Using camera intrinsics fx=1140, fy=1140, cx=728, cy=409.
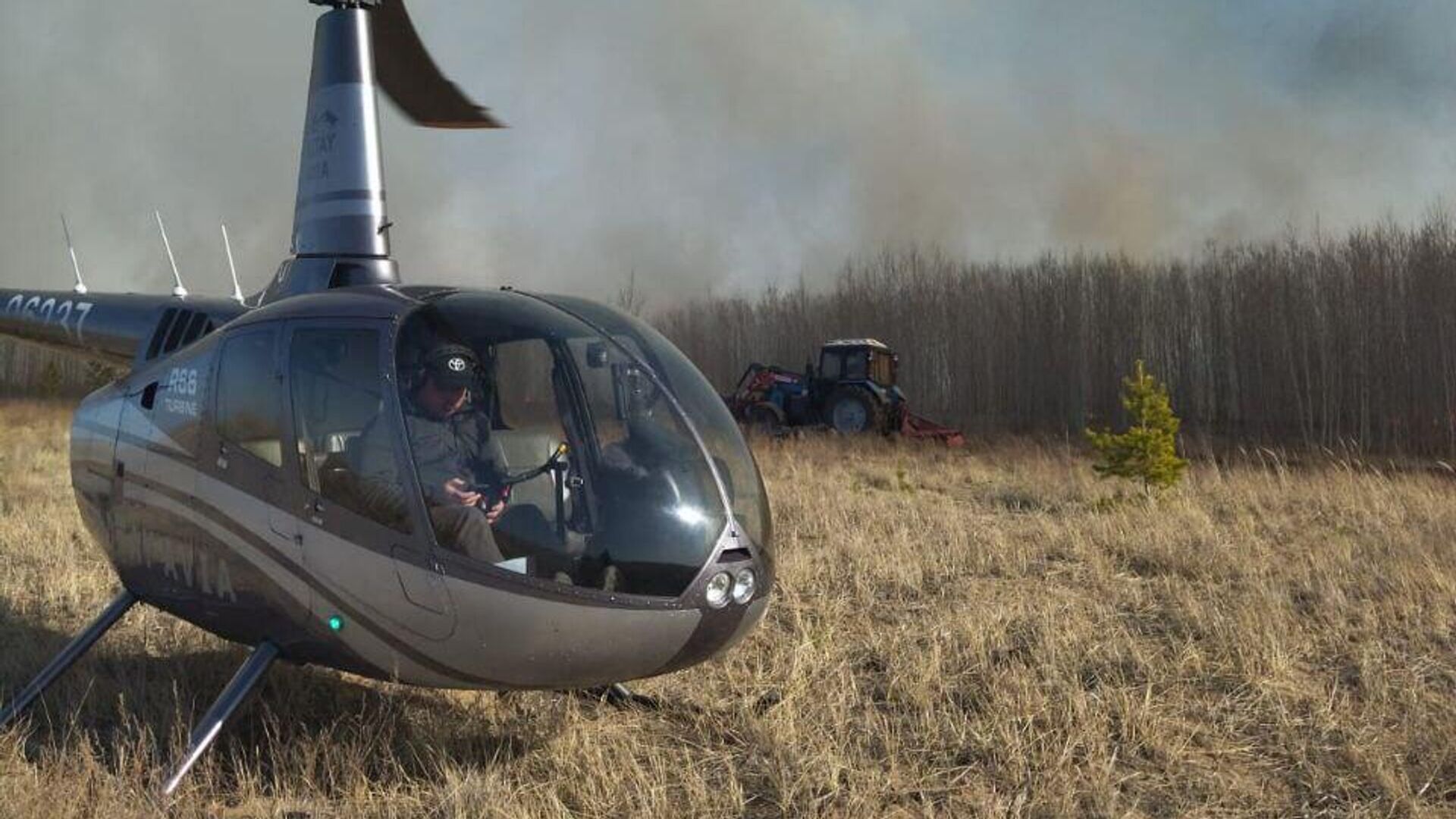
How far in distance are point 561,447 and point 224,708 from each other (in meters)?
1.44

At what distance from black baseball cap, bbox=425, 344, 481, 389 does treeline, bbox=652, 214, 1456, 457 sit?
19392 millimetres

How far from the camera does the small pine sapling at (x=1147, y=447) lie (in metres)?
10.8

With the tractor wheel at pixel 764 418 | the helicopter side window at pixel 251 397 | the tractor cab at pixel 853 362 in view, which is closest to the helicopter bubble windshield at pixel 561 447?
the helicopter side window at pixel 251 397

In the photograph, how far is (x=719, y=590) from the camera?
11.7ft

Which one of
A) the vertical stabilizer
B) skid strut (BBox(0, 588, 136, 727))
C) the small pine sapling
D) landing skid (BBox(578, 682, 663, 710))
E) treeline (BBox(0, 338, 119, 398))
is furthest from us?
treeline (BBox(0, 338, 119, 398))

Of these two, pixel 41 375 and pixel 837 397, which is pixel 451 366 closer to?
pixel 837 397

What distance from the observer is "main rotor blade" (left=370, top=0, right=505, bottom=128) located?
6688 mm

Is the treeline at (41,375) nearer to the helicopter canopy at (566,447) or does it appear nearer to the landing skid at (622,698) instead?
the landing skid at (622,698)

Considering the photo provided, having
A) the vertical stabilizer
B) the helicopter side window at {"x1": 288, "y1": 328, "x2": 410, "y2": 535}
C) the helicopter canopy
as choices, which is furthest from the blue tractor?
the helicopter side window at {"x1": 288, "y1": 328, "x2": 410, "y2": 535}

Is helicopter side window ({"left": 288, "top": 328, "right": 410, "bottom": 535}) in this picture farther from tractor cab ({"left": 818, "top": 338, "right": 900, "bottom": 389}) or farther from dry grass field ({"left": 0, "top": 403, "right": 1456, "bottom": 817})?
→ tractor cab ({"left": 818, "top": 338, "right": 900, "bottom": 389})

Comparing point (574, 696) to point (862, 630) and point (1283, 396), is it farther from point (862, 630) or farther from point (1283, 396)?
point (1283, 396)

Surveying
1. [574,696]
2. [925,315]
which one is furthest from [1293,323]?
[574,696]

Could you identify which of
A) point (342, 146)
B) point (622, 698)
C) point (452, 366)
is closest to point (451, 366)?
point (452, 366)

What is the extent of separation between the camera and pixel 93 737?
4660 millimetres
